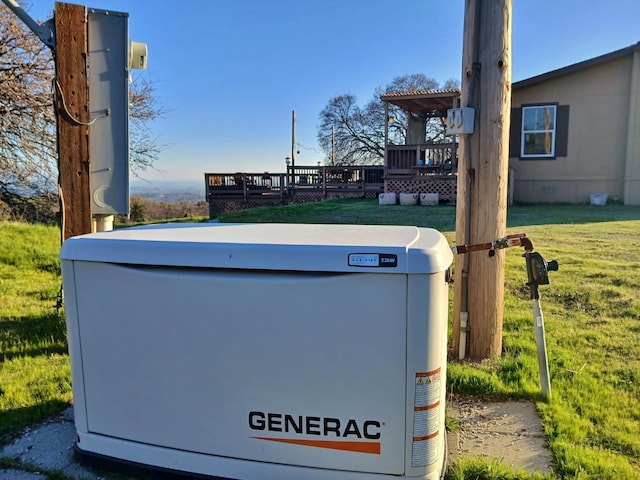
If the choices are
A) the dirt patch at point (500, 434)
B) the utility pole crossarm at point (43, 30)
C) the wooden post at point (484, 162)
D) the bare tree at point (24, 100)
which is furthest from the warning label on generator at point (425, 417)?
the bare tree at point (24, 100)

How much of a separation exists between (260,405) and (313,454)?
26 cm

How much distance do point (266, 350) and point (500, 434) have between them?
1483 millimetres

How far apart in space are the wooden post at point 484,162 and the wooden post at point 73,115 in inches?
110

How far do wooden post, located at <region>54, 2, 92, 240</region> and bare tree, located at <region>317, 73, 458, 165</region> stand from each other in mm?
31743

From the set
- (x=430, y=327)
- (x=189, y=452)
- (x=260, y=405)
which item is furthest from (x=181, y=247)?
(x=430, y=327)

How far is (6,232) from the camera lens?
828cm

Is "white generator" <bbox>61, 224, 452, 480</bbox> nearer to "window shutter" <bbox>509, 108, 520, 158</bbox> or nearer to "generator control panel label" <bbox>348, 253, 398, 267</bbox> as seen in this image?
"generator control panel label" <bbox>348, 253, 398, 267</bbox>

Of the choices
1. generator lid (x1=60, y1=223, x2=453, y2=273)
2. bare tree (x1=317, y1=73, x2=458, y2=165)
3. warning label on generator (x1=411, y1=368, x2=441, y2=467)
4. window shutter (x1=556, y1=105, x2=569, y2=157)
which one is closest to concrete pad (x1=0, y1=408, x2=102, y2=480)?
generator lid (x1=60, y1=223, x2=453, y2=273)

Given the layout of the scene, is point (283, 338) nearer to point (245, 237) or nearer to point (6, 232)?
point (245, 237)

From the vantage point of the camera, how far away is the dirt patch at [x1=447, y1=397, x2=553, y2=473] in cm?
230

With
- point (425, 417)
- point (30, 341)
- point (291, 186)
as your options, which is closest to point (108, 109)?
point (30, 341)

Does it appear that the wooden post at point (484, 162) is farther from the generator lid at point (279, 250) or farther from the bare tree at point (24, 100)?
the bare tree at point (24, 100)

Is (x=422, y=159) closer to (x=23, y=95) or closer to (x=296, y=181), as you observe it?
(x=296, y=181)

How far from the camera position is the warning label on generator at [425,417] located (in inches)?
66.6
